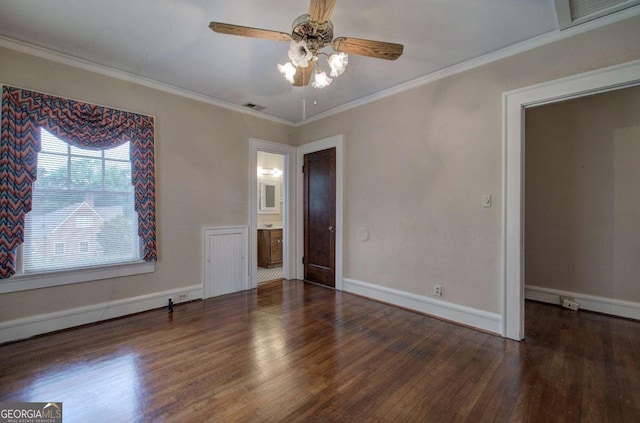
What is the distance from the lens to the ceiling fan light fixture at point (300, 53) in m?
1.90

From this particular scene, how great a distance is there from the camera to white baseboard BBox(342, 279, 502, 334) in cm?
282

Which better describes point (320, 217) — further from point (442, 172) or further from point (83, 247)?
point (83, 247)

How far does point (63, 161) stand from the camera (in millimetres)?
2822

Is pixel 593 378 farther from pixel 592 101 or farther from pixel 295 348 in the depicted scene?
pixel 592 101

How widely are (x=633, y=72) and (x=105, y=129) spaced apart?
4.84 metres

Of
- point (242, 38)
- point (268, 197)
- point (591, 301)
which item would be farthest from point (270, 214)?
point (591, 301)

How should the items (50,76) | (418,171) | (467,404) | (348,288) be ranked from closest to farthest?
(467,404), (50,76), (418,171), (348,288)

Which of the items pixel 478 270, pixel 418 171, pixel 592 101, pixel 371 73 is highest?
pixel 371 73

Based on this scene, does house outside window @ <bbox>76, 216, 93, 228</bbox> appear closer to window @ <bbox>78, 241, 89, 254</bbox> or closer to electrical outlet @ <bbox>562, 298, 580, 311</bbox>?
window @ <bbox>78, 241, 89, 254</bbox>

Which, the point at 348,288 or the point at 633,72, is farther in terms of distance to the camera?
the point at 348,288

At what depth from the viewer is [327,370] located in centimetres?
216

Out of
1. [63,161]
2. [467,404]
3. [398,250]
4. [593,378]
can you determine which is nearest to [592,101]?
[398,250]

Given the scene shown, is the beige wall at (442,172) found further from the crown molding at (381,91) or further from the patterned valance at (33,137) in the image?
the patterned valance at (33,137)

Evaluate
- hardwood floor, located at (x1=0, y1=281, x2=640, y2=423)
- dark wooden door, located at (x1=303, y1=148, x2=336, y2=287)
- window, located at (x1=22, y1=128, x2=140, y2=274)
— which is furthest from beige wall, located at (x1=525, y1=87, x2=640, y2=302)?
window, located at (x1=22, y1=128, x2=140, y2=274)
